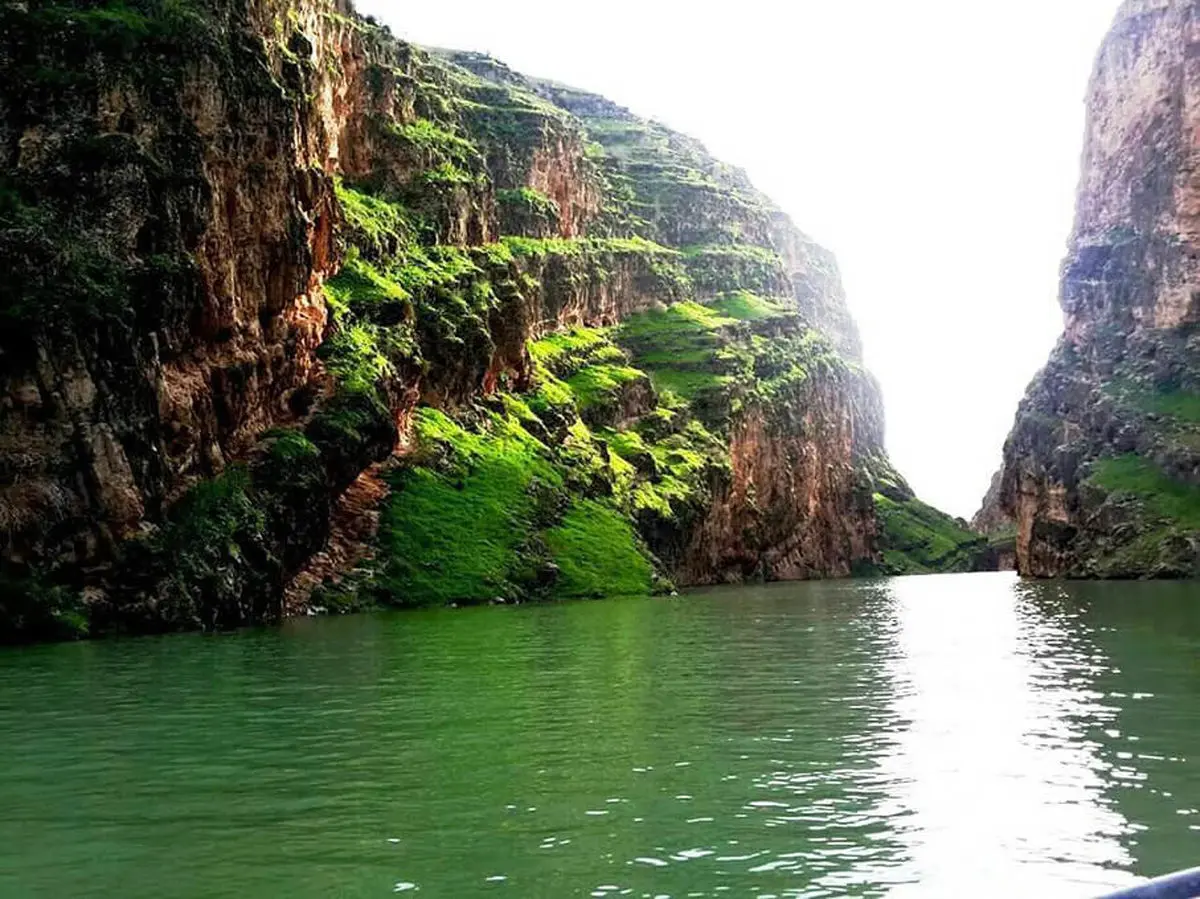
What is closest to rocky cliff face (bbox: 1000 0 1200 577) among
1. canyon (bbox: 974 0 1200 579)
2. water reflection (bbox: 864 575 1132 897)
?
canyon (bbox: 974 0 1200 579)

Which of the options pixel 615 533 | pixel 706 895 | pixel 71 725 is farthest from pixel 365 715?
pixel 615 533

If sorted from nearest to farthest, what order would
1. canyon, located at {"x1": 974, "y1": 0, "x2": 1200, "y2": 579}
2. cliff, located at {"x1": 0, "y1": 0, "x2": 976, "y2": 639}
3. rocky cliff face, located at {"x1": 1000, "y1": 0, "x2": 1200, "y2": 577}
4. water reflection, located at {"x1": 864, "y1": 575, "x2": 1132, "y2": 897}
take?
water reflection, located at {"x1": 864, "y1": 575, "x2": 1132, "y2": 897} < cliff, located at {"x1": 0, "y1": 0, "x2": 976, "y2": 639} < canyon, located at {"x1": 974, "y1": 0, "x2": 1200, "y2": 579} < rocky cliff face, located at {"x1": 1000, "y1": 0, "x2": 1200, "y2": 577}

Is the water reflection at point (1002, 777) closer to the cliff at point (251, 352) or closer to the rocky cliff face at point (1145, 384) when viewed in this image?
the cliff at point (251, 352)

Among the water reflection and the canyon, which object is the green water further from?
the canyon

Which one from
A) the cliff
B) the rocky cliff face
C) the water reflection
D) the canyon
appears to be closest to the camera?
the water reflection

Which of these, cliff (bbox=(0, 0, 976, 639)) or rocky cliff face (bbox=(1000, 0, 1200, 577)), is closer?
cliff (bbox=(0, 0, 976, 639))

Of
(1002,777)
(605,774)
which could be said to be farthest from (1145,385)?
(605,774)

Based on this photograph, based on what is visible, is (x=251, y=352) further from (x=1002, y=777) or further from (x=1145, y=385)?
(x=1145, y=385)

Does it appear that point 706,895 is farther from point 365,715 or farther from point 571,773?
point 365,715

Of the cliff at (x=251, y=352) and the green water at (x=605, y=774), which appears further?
the cliff at (x=251, y=352)

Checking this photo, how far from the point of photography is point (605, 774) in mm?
26172

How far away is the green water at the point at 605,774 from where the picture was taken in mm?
18766

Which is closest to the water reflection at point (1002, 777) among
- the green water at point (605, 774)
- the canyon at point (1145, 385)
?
the green water at point (605, 774)

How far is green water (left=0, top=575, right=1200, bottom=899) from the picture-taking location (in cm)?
1877
